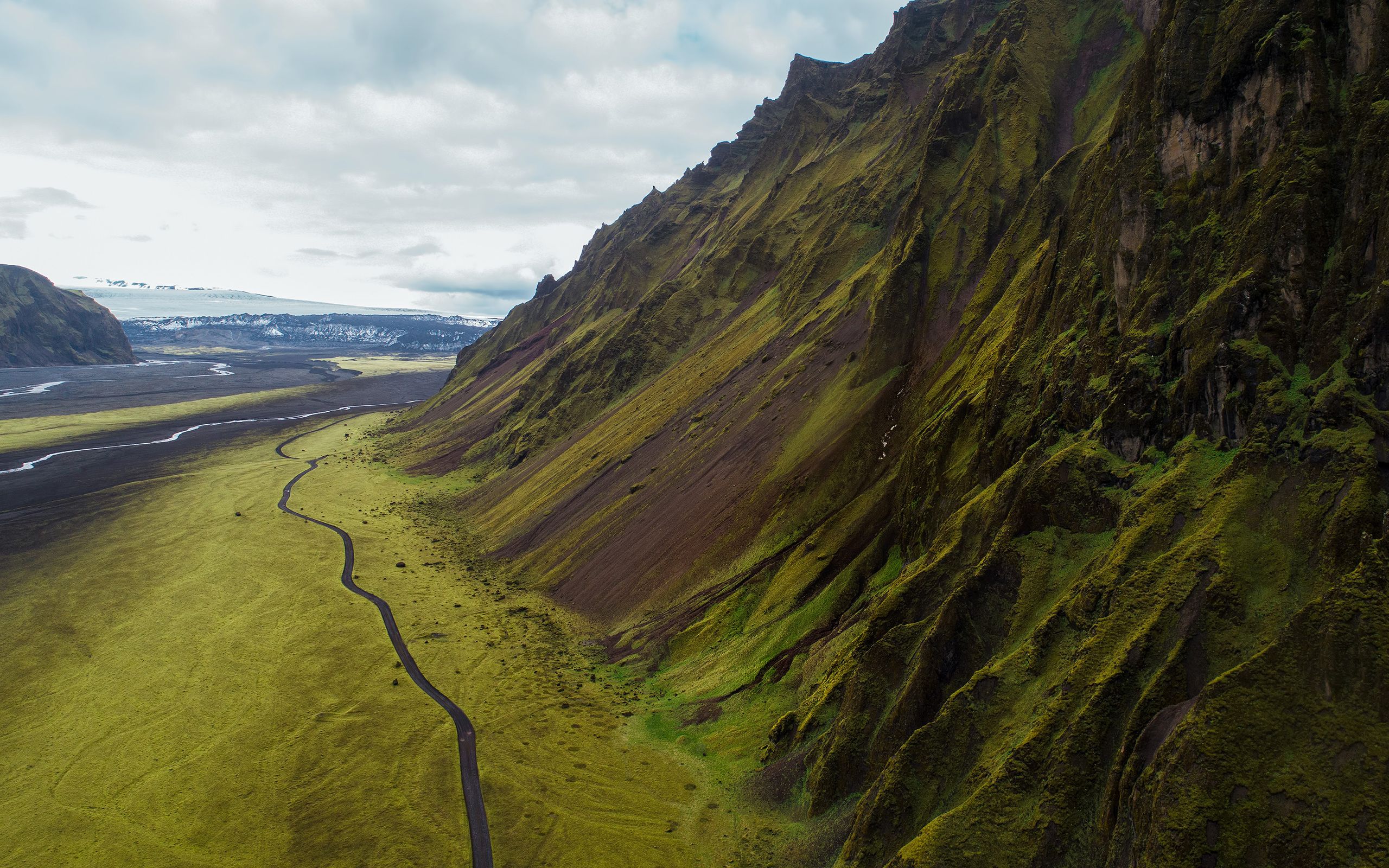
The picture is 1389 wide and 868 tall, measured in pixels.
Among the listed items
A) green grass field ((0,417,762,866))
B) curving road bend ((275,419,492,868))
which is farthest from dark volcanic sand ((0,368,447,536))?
curving road bend ((275,419,492,868))

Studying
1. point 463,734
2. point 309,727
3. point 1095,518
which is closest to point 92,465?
point 309,727

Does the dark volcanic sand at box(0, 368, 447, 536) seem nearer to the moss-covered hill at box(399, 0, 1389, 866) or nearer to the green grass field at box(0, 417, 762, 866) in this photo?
the green grass field at box(0, 417, 762, 866)

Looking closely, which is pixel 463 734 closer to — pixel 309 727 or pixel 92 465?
pixel 309 727

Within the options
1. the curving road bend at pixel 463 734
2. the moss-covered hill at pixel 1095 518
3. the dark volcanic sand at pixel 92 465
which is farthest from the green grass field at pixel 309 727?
the dark volcanic sand at pixel 92 465

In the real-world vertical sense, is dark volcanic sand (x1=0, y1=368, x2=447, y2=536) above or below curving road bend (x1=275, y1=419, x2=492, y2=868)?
below

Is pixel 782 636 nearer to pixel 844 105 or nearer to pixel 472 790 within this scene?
pixel 472 790

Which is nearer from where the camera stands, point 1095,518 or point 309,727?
point 1095,518

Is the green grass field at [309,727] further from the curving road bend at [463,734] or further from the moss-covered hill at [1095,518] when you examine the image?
the moss-covered hill at [1095,518]
